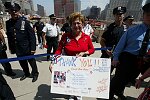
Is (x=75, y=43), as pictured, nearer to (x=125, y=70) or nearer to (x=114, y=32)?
(x=125, y=70)

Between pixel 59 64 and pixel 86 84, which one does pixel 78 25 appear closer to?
pixel 59 64

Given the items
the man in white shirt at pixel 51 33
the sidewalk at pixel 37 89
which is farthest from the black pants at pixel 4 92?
the man in white shirt at pixel 51 33

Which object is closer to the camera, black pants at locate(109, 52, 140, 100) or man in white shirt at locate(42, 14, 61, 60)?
black pants at locate(109, 52, 140, 100)

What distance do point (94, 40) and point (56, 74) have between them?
1245cm

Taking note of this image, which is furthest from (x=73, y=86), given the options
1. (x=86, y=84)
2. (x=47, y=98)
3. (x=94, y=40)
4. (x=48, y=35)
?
(x=94, y=40)

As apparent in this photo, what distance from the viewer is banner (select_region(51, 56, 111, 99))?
330 centimetres

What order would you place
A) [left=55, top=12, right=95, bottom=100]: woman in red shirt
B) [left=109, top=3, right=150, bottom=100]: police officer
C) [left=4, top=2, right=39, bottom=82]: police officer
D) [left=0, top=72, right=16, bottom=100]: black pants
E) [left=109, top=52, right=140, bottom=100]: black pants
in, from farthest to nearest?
[left=4, top=2, right=39, bottom=82]: police officer, [left=55, top=12, right=95, bottom=100]: woman in red shirt, [left=109, top=52, right=140, bottom=100]: black pants, [left=0, top=72, right=16, bottom=100]: black pants, [left=109, top=3, right=150, bottom=100]: police officer

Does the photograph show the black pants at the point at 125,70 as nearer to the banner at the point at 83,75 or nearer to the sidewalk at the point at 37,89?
the banner at the point at 83,75

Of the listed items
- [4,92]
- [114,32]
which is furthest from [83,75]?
[114,32]

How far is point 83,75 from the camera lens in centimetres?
333

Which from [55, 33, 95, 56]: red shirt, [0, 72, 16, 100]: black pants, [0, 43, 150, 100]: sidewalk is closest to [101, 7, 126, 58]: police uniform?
[55, 33, 95, 56]: red shirt

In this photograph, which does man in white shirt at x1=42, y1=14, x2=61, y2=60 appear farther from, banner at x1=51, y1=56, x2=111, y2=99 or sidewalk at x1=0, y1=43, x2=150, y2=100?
banner at x1=51, y1=56, x2=111, y2=99

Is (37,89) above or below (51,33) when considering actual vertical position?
below

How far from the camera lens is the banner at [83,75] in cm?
330
